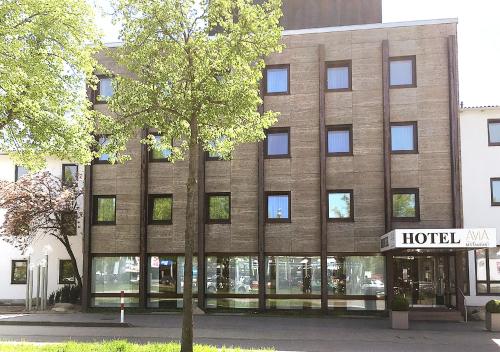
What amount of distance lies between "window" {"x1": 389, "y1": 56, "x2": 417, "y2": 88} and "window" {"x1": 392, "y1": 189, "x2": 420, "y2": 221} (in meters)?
4.37

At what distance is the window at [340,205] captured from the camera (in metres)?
24.5

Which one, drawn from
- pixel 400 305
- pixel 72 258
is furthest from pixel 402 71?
pixel 72 258

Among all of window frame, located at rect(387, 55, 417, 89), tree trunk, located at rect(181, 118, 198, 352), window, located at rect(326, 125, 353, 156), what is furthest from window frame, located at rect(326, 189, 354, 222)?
tree trunk, located at rect(181, 118, 198, 352)

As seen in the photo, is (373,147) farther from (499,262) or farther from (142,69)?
(142,69)

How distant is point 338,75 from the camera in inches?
992

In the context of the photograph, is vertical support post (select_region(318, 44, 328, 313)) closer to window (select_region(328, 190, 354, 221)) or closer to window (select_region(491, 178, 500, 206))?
window (select_region(328, 190, 354, 221))

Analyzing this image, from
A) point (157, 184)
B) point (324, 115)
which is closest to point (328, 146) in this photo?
point (324, 115)

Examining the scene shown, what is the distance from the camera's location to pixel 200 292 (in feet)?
82.4

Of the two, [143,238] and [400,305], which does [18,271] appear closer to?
[143,238]

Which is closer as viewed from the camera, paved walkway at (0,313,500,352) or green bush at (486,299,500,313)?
paved walkway at (0,313,500,352)

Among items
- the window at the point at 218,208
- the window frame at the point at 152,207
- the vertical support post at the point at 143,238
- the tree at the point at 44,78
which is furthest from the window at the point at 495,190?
the tree at the point at 44,78

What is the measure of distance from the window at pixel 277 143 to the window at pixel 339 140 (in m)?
1.74

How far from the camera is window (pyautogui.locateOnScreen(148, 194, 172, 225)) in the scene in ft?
84.7

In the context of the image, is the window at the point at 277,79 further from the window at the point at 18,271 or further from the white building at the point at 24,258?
the window at the point at 18,271
